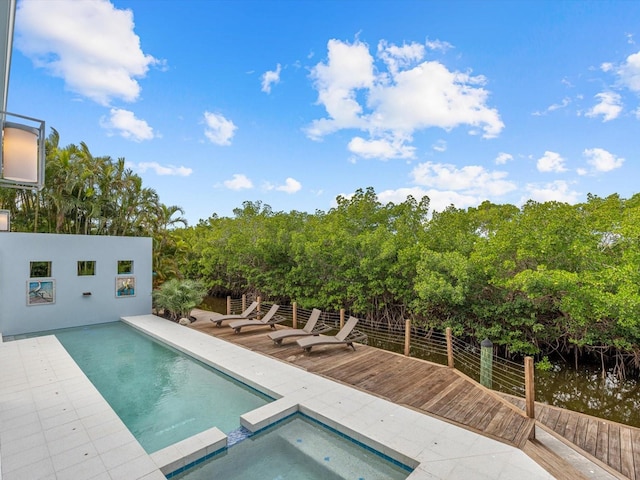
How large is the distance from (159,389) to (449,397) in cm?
593

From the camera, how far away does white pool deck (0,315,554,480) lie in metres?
3.94

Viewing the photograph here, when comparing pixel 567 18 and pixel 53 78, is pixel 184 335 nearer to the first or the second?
pixel 53 78

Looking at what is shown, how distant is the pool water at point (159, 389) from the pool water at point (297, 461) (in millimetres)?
796

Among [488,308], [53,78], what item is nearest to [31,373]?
[53,78]

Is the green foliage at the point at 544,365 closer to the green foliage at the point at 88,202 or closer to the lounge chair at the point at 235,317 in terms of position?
the lounge chair at the point at 235,317

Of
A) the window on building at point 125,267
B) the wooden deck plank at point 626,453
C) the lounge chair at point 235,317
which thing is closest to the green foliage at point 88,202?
the window on building at point 125,267

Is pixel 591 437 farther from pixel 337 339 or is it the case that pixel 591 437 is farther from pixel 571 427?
pixel 337 339

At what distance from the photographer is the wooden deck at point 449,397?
14.9 ft

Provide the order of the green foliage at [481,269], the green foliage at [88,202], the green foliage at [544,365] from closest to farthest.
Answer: the green foliage at [481,269], the green foliage at [544,365], the green foliage at [88,202]

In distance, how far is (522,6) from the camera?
34.8 feet

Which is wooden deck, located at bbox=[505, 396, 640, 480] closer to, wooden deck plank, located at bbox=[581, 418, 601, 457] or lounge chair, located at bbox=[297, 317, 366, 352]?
wooden deck plank, located at bbox=[581, 418, 601, 457]

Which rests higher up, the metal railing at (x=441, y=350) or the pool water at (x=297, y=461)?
the pool water at (x=297, y=461)

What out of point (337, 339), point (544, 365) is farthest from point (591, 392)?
point (337, 339)

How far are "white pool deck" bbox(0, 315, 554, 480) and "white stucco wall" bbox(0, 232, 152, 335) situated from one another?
4.49 m
